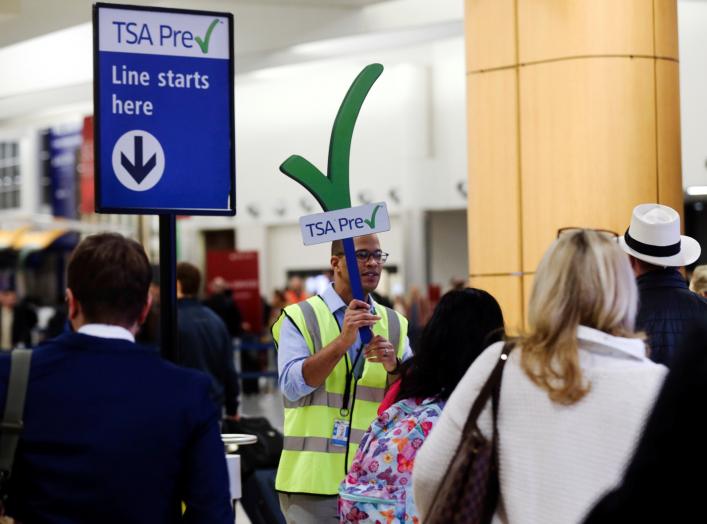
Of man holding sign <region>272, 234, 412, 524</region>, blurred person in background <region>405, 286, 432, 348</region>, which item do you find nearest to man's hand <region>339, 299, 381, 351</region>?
man holding sign <region>272, 234, 412, 524</region>

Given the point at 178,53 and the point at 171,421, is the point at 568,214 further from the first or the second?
the point at 171,421

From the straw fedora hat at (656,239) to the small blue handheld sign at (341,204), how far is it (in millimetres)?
1015

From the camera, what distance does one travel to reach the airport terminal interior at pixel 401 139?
7.95 meters

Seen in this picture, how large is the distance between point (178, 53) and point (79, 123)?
2454 centimetres

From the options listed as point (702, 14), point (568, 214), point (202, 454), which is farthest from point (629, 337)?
point (702, 14)

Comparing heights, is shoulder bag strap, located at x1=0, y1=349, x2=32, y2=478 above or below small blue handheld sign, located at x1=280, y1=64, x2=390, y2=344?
below

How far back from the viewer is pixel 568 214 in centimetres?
802

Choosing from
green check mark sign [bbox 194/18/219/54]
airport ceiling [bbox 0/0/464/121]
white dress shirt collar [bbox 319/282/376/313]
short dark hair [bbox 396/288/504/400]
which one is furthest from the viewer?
airport ceiling [bbox 0/0/464/121]

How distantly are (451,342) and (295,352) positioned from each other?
1.03 meters

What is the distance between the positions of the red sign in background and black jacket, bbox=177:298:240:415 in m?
12.1

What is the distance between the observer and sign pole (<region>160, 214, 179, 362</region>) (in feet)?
12.0

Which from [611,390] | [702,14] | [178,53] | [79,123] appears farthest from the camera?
[79,123]

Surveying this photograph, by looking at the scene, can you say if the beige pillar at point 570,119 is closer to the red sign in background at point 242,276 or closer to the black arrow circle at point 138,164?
the black arrow circle at point 138,164

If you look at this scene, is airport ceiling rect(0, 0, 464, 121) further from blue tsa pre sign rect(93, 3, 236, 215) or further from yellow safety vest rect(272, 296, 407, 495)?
blue tsa pre sign rect(93, 3, 236, 215)
